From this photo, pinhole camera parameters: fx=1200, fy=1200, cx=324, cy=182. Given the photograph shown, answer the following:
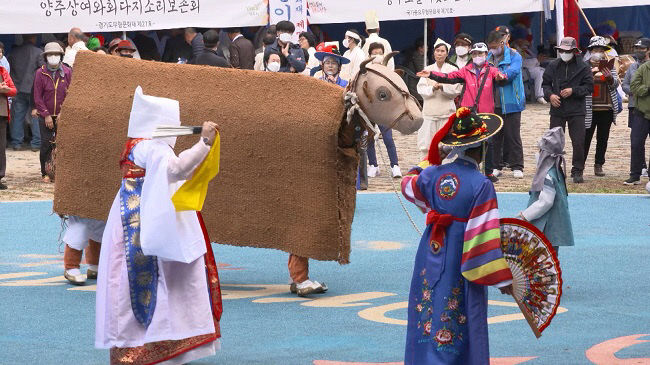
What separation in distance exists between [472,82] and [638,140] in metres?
2.31

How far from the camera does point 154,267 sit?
6.76 metres

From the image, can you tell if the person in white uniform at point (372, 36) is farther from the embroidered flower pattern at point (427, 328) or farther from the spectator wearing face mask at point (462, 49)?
the embroidered flower pattern at point (427, 328)

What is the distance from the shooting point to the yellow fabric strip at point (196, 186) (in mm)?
6574

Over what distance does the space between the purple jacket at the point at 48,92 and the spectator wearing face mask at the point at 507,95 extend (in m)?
5.70

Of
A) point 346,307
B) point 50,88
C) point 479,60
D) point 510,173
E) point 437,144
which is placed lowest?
point 510,173

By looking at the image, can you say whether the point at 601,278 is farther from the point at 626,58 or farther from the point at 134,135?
the point at 626,58

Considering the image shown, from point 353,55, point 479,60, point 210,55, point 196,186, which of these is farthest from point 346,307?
point 353,55

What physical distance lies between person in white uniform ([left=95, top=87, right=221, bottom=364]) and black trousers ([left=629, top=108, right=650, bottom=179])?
387 inches

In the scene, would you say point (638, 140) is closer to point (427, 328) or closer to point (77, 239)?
point (77, 239)

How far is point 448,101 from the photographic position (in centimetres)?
1588

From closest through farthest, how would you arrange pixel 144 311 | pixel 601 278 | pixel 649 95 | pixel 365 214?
pixel 144 311
pixel 601 278
pixel 365 214
pixel 649 95

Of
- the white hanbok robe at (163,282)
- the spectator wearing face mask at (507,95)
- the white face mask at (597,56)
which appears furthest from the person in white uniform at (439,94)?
the white hanbok robe at (163,282)

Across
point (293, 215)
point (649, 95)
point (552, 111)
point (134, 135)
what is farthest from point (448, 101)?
point (134, 135)

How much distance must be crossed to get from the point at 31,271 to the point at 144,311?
12.0ft
